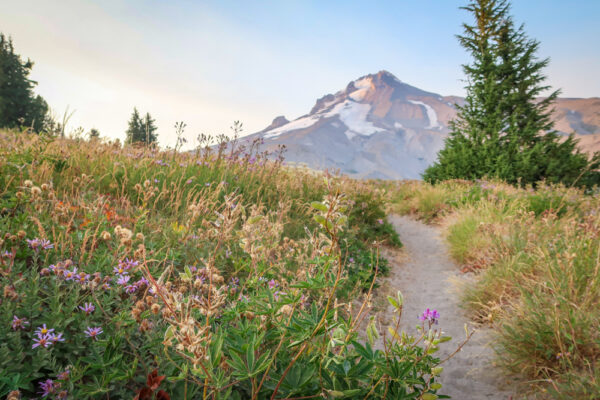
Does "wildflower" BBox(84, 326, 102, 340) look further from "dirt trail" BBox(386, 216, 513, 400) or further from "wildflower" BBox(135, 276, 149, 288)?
"dirt trail" BBox(386, 216, 513, 400)

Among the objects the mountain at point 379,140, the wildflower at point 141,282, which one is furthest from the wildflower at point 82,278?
the mountain at point 379,140

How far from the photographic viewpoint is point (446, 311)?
12.4 ft

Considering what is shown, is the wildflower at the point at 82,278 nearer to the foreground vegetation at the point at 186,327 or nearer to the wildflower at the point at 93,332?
the foreground vegetation at the point at 186,327

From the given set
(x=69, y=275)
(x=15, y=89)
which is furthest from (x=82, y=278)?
(x=15, y=89)

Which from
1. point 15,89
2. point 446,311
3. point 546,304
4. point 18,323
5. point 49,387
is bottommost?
point 446,311

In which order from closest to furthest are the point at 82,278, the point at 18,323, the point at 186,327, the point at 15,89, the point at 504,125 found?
the point at 186,327 → the point at 18,323 → the point at 82,278 → the point at 504,125 → the point at 15,89

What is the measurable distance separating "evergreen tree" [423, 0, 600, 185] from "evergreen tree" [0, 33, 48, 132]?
36027mm

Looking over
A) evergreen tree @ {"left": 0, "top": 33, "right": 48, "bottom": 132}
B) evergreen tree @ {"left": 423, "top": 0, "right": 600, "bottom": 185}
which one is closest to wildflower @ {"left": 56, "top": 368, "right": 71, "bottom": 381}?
evergreen tree @ {"left": 423, "top": 0, "right": 600, "bottom": 185}

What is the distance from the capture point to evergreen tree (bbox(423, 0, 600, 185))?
12812 mm

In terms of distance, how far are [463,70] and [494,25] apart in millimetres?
3200

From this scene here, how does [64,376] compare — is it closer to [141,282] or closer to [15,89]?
[141,282]

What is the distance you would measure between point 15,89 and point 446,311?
41.1m

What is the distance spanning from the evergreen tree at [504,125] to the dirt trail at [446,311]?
828 cm

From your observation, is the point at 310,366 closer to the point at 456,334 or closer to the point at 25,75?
the point at 456,334
